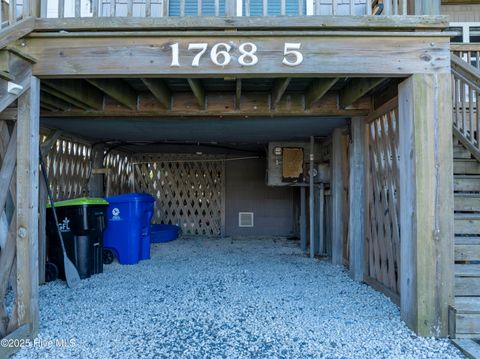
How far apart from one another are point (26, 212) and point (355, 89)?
273 cm

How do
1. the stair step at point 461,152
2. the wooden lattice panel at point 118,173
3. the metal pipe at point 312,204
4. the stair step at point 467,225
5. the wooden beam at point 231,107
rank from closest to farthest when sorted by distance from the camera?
the stair step at point 467,225, the wooden beam at point 231,107, the stair step at point 461,152, the metal pipe at point 312,204, the wooden lattice panel at point 118,173

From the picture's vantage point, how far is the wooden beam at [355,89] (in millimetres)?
2642

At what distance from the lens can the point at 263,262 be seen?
4586mm

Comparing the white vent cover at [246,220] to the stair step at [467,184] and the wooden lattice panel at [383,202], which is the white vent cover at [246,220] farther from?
the stair step at [467,184]

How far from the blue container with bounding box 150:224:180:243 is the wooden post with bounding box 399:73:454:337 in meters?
4.77

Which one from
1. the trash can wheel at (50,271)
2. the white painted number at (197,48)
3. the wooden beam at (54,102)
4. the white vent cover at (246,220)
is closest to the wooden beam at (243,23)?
the white painted number at (197,48)

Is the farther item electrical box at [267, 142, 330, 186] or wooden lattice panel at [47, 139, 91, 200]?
electrical box at [267, 142, 330, 186]

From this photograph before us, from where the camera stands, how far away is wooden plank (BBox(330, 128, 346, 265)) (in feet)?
14.1

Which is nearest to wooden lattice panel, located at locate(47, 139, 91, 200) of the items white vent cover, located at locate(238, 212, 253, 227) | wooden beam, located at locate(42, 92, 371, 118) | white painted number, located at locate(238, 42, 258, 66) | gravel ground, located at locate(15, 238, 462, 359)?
wooden beam, located at locate(42, 92, 371, 118)

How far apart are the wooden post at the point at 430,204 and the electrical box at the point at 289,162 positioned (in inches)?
112

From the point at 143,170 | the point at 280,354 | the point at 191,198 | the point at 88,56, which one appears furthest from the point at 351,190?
the point at 143,170

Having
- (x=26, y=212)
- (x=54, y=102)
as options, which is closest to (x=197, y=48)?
(x=26, y=212)

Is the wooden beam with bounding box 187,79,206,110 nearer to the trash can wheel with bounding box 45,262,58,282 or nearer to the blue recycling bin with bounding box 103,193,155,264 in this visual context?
the blue recycling bin with bounding box 103,193,155,264

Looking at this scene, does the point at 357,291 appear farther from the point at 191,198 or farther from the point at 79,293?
the point at 191,198
